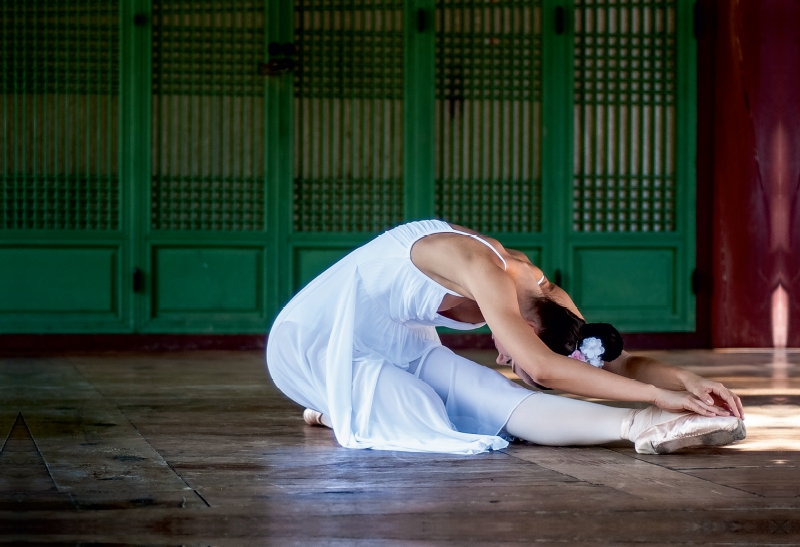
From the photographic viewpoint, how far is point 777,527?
1321 mm

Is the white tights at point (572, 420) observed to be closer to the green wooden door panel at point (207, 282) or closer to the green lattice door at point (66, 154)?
the green wooden door panel at point (207, 282)

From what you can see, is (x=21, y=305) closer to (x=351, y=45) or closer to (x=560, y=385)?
(x=351, y=45)

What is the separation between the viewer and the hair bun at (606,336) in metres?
1.94

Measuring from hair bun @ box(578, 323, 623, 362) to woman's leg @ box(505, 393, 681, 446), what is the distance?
118mm

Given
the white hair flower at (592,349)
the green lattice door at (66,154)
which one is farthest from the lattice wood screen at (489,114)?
the white hair flower at (592,349)

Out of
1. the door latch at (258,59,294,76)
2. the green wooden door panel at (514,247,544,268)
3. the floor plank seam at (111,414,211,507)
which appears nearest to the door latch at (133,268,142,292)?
the door latch at (258,59,294,76)

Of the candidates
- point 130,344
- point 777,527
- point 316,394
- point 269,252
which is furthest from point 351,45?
point 777,527

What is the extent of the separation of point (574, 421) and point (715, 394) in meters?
0.30

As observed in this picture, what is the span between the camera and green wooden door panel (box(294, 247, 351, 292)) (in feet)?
15.5

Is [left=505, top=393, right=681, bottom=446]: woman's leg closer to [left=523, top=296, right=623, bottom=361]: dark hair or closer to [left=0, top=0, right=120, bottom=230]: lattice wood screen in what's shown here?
[left=523, top=296, right=623, bottom=361]: dark hair

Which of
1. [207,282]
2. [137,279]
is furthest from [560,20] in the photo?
[137,279]

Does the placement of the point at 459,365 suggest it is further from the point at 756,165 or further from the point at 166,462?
the point at 756,165

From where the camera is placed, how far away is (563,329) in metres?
1.90

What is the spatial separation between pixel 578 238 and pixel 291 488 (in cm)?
351
